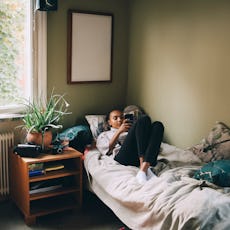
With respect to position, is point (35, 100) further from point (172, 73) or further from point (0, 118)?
point (172, 73)

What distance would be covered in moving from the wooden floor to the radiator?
161 millimetres

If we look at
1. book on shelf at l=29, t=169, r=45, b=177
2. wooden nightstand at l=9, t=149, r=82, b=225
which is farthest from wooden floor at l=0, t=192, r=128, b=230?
book on shelf at l=29, t=169, r=45, b=177

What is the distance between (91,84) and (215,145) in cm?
146

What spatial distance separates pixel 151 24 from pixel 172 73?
1.88 feet

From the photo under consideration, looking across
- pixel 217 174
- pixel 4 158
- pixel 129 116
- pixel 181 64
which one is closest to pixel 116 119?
pixel 129 116

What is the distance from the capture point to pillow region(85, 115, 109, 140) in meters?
3.69

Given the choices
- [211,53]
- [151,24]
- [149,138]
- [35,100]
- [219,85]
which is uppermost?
[151,24]

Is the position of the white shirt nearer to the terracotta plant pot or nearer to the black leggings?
the black leggings

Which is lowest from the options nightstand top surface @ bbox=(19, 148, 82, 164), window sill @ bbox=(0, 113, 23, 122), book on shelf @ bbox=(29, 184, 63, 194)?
book on shelf @ bbox=(29, 184, 63, 194)

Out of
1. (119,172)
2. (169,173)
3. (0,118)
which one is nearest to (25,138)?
(0,118)

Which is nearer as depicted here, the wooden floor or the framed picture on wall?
the wooden floor

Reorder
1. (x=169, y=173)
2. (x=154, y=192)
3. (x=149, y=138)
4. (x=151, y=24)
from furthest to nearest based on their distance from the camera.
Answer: (x=151, y=24) → (x=149, y=138) → (x=169, y=173) → (x=154, y=192)

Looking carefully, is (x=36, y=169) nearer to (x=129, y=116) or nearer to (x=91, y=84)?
(x=129, y=116)

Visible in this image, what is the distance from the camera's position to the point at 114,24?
13.1ft
